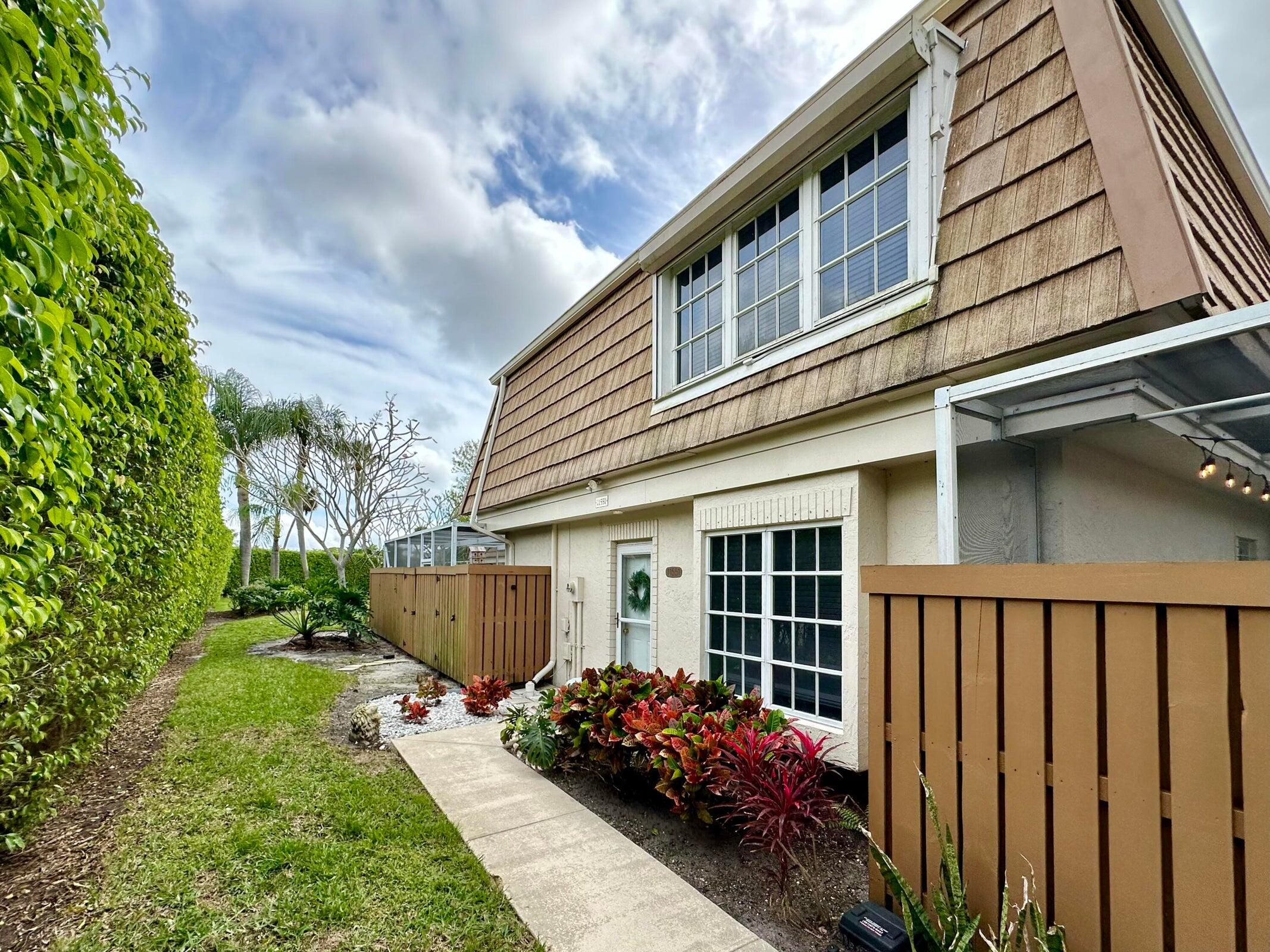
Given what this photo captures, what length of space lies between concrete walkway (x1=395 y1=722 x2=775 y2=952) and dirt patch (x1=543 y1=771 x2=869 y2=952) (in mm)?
109

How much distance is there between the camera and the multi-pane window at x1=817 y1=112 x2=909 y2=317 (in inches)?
157

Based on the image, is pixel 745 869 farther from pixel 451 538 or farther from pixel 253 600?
pixel 253 600

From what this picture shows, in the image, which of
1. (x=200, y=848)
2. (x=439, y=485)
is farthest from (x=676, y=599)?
(x=439, y=485)

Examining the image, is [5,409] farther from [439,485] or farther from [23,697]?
[439,485]

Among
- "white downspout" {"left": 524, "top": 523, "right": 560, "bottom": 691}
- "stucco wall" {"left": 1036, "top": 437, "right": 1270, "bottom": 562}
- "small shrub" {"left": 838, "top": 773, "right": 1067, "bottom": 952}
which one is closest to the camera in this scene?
"small shrub" {"left": 838, "top": 773, "right": 1067, "bottom": 952}

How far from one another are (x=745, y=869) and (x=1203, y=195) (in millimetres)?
4525

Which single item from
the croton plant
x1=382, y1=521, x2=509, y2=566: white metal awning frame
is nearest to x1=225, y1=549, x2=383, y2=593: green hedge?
x1=382, y1=521, x2=509, y2=566: white metal awning frame

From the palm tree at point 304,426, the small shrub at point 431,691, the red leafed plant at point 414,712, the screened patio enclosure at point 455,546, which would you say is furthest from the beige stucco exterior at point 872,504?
the palm tree at point 304,426

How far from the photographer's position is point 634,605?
23.2ft

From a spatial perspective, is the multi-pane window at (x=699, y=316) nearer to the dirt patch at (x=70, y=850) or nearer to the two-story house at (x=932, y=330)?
the two-story house at (x=932, y=330)

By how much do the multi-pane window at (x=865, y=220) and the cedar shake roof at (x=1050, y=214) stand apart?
33cm

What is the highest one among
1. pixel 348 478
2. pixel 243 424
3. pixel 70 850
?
pixel 243 424

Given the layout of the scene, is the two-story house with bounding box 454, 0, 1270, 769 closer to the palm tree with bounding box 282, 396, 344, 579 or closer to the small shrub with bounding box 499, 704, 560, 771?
the small shrub with bounding box 499, 704, 560, 771

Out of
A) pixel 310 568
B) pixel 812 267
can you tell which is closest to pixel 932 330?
pixel 812 267
